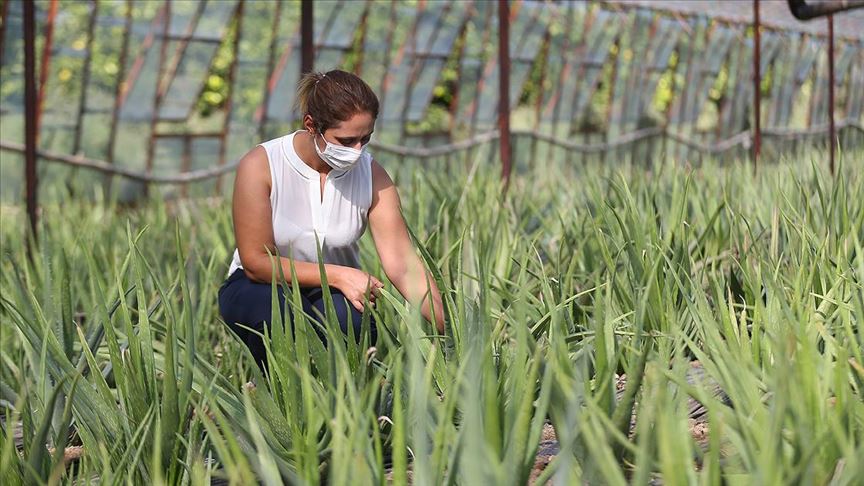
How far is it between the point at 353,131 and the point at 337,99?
2.3 inches

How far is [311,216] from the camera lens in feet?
6.79

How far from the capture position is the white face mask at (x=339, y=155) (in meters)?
1.89

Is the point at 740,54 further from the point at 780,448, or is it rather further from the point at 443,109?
the point at 780,448

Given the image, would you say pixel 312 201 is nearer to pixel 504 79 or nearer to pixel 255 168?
pixel 255 168

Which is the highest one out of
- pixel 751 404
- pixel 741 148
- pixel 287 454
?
pixel 751 404

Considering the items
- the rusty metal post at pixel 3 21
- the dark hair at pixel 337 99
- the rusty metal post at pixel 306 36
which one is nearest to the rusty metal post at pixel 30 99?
the rusty metal post at pixel 306 36

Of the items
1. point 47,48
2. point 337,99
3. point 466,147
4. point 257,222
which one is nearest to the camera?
point 337,99

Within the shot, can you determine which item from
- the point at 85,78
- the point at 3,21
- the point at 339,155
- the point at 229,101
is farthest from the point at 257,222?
the point at 229,101

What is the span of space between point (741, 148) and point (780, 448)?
10899 millimetres

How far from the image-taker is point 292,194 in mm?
2045

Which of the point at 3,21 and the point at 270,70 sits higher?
the point at 3,21

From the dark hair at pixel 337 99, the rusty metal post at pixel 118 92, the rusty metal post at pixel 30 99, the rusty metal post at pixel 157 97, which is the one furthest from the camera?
the rusty metal post at pixel 157 97

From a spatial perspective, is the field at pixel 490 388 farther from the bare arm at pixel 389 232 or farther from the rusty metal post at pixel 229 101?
the rusty metal post at pixel 229 101

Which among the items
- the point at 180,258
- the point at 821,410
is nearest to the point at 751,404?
the point at 821,410
